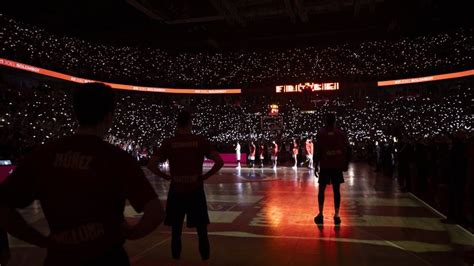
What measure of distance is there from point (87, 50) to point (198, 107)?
9.69 meters

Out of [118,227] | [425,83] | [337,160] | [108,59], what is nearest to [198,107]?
[108,59]

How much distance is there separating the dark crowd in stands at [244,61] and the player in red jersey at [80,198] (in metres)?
23.4

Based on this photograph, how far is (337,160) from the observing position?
631 cm

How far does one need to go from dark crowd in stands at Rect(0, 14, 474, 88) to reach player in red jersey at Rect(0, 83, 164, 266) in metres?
23.4

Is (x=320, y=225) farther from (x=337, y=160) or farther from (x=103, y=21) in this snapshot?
(x=103, y=21)

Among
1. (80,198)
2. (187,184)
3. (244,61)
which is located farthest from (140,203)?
(244,61)

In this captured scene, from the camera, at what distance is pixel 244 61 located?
3253cm

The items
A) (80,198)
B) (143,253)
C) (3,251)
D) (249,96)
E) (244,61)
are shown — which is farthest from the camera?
(249,96)

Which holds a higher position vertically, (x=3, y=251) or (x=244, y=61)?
(x=244, y=61)

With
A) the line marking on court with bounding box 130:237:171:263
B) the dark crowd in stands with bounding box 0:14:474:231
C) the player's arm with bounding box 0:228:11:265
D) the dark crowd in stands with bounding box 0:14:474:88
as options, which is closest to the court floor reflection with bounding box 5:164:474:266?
the line marking on court with bounding box 130:237:171:263

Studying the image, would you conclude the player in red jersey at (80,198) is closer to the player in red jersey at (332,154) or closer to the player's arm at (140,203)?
the player's arm at (140,203)

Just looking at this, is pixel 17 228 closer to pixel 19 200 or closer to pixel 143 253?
pixel 19 200

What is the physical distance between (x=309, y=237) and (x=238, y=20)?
17.0 meters

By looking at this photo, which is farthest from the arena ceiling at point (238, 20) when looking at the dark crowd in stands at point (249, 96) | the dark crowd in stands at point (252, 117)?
the dark crowd in stands at point (252, 117)
